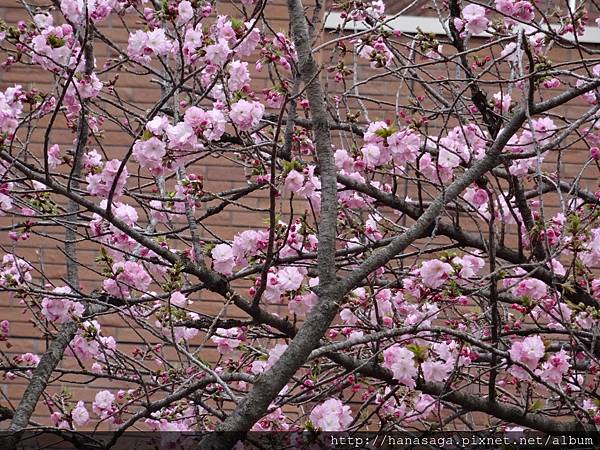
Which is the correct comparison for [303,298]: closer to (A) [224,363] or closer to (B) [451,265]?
(B) [451,265]

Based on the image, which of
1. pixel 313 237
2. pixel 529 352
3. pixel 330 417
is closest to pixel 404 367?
pixel 330 417

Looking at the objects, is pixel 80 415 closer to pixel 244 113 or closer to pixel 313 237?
pixel 313 237

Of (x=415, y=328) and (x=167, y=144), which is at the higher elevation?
(x=167, y=144)

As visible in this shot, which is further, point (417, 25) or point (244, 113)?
point (417, 25)

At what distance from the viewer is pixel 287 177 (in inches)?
116

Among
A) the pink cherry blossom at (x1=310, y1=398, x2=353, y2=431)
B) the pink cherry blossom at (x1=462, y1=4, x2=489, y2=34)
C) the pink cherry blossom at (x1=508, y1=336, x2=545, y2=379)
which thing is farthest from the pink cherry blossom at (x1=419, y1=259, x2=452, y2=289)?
the pink cherry blossom at (x1=462, y1=4, x2=489, y2=34)

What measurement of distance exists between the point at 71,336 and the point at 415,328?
168 centimetres

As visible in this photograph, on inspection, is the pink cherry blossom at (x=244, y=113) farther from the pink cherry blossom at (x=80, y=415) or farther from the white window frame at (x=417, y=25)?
the white window frame at (x=417, y=25)

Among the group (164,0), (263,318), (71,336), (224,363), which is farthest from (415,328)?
(224,363)

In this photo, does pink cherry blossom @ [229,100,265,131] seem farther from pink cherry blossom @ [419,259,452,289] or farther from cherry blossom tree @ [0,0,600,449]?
pink cherry blossom @ [419,259,452,289]

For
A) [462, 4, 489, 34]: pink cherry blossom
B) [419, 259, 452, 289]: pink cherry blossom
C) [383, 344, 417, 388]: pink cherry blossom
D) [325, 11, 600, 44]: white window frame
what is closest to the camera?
[383, 344, 417, 388]: pink cherry blossom

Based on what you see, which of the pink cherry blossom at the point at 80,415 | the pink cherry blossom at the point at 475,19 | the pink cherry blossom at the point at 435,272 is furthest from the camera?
the pink cherry blossom at the point at 80,415

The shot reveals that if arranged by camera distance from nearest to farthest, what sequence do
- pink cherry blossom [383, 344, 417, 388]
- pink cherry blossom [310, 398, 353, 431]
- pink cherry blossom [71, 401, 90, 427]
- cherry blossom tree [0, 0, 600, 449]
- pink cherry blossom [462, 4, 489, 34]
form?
cherry blossom tree [0, 0, 600, 449]
pink cherry blossom [383, 344, 417, 388]
pink cherry blossom [310, 398, 353, 431]
pink cherry blossom [462, 4, 489, 34]
pink cherry blossom [71, 401, 90, 427]

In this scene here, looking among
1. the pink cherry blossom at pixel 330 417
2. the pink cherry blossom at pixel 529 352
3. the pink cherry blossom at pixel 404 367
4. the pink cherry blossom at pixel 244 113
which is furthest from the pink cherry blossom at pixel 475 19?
the pink cherry blossom at pixel 330 417
